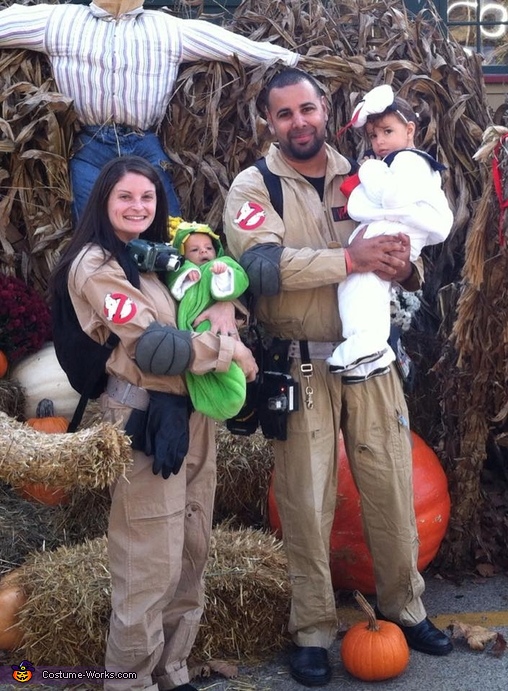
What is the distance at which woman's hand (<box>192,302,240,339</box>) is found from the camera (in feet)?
11.5

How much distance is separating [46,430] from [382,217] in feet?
7.98

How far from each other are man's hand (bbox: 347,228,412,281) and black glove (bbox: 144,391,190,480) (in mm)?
934

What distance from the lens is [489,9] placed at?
8445 millimetres

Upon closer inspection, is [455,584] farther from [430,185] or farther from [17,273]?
[17,273]

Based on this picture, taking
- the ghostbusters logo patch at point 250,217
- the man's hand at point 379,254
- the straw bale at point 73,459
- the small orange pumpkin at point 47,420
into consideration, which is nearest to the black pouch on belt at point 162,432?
the straw bale at point 73,459

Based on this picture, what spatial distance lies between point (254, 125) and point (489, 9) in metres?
3.80

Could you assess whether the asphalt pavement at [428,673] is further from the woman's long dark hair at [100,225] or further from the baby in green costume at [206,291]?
the woman's long dark hair at [100,225]

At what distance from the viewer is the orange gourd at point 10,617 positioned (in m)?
4.23

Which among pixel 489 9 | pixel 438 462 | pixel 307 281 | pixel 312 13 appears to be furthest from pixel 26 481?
pixel 489 9

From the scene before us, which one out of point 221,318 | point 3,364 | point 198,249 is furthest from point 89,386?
point 3,364

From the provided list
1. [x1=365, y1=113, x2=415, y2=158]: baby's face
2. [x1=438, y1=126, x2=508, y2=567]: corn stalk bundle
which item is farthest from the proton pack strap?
[x1=438, y1=126, x2=508, y2=567]: corn stalk bundle

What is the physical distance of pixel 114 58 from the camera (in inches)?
216

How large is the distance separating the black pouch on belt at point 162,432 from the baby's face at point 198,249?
0.55 metres

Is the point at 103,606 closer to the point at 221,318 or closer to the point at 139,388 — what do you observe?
the point at 139,388
